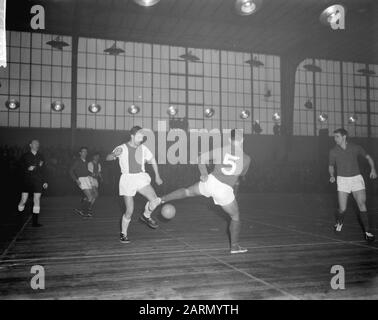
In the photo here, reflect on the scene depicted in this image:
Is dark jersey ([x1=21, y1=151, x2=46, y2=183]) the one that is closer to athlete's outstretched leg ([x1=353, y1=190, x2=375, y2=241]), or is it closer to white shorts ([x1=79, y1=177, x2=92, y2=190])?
white shorts ([x1=79, y1=177, x2=92, y2=190])

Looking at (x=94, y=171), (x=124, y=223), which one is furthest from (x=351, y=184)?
(x=94, y=171)

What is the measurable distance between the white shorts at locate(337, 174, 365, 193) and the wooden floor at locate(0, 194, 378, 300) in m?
0.84

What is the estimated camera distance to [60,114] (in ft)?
69.2

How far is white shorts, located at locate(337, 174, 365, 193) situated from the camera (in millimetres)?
5776

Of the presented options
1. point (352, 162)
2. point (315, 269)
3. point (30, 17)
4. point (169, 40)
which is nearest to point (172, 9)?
point (169, 40)

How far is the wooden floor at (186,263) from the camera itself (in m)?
3.23

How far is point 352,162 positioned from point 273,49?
55.3ft

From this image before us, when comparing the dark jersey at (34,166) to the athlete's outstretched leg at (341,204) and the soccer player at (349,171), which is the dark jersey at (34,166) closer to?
the soccer player at (349,171)

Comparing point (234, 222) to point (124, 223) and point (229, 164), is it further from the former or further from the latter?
point (124, 223)

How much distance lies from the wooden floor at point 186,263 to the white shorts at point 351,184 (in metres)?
0.84

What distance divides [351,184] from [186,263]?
126 inches

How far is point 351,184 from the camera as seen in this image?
5.82m

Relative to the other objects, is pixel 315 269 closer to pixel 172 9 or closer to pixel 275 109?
pixel 172 9

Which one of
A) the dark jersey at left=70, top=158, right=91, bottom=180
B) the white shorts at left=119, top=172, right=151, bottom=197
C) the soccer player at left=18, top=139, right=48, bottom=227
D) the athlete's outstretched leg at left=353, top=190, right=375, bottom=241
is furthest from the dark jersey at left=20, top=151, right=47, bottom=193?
the athlete's outstretched leg at left=353, top=190, right=375, bottom=241
